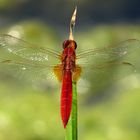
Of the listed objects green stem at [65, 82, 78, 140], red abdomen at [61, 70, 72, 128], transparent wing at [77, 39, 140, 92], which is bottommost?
green stem at [65, 82, 78, 140]

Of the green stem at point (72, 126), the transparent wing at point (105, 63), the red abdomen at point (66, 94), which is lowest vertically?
the green stem at point (72, 126)

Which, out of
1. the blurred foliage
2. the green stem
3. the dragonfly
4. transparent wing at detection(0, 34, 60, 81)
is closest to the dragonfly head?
the dragonfly

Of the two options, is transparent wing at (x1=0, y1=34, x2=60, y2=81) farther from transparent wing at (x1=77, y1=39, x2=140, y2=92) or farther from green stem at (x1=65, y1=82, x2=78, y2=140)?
green stem at (x1=65, y1=82, x2=78, y2=140)

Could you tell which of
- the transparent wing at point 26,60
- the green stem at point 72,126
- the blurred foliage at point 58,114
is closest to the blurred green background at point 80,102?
the blurred foliage at point 58,114

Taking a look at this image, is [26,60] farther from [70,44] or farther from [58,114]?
[58,114]

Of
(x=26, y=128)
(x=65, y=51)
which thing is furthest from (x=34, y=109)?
(x=65, y=51)

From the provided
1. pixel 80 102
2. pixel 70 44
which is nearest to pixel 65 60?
pixel 70 44

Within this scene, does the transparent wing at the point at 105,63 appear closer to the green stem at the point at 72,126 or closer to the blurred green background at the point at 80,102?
the blurred green background at the point at 80,102

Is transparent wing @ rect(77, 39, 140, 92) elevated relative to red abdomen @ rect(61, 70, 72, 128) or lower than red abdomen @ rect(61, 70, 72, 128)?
elevated

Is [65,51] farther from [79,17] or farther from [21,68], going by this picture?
[79,17]
